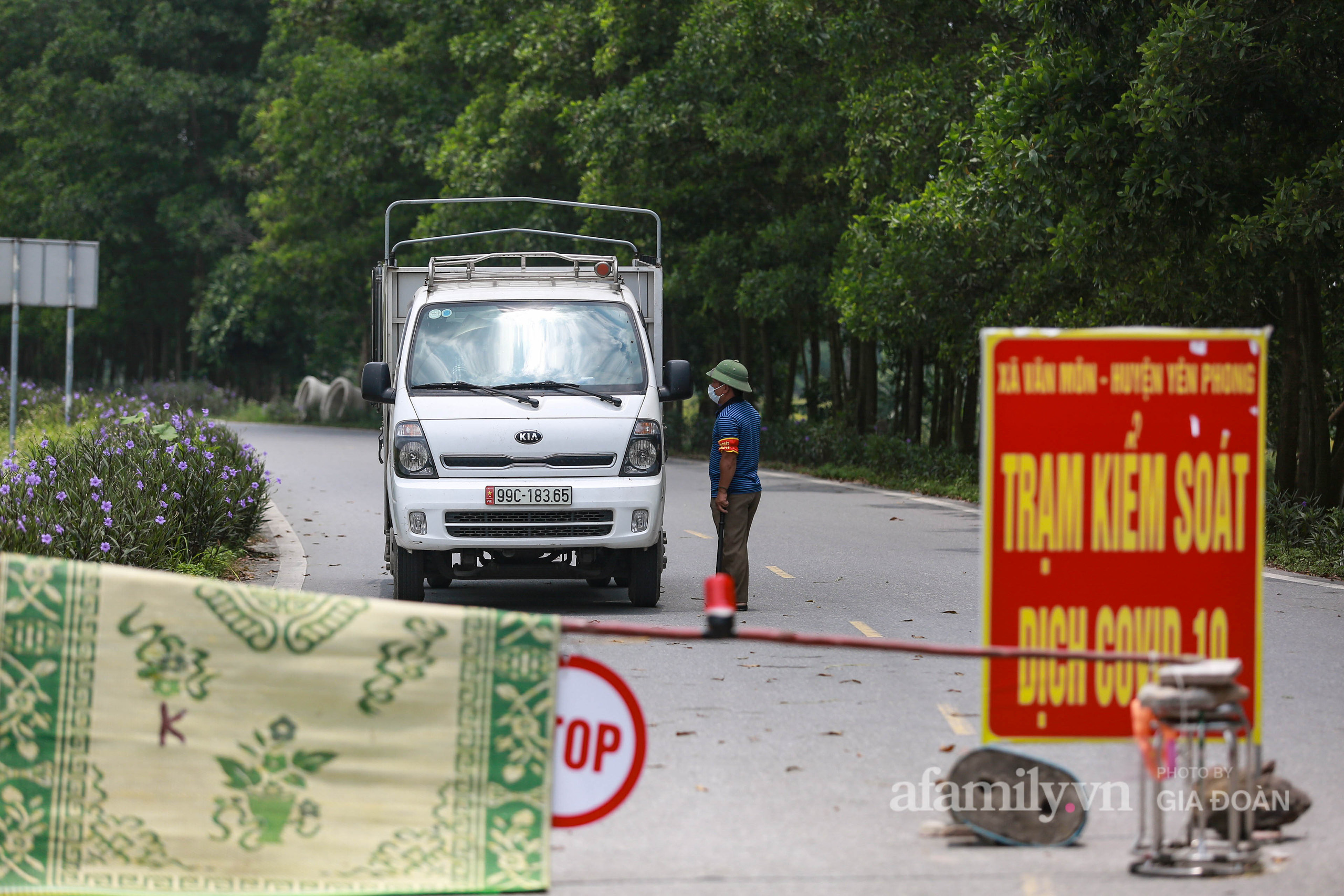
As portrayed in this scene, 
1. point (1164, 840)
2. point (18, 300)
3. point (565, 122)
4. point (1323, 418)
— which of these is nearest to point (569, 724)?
point (1164, 840)

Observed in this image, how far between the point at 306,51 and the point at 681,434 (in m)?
23.9

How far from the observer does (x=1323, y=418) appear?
62.5ft

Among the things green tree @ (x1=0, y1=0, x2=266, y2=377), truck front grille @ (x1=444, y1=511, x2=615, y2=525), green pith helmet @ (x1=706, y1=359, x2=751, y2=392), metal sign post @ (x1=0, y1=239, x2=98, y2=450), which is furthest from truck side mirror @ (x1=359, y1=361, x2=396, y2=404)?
green tree @ (x1=0, y1=0, x2=266, y2=377)

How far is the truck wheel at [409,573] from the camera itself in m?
11.1

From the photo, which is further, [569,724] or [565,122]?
[565,122]

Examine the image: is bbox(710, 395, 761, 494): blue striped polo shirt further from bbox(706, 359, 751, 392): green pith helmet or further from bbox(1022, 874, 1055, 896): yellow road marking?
bbox(1022, 874, 1055, 896): yellow road marking

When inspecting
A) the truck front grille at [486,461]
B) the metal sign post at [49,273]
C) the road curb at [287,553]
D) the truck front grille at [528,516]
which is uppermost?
the metal sign post at [49,273]

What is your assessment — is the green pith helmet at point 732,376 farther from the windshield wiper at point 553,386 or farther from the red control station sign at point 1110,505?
the red control station sign at point 1110,505

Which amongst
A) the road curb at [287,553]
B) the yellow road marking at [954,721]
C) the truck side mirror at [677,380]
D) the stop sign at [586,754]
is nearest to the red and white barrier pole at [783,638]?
the stop sign at [586,754]

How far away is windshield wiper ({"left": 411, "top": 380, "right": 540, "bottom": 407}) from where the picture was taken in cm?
1092

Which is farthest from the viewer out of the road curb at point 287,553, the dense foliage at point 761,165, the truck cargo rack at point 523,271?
the dense foliage at point 761,165

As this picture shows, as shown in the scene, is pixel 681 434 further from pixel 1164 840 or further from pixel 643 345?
pixel 1164 840

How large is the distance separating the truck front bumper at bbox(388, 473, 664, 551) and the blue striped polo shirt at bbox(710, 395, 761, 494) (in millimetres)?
623

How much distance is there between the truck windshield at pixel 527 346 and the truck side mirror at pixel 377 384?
19 cm
